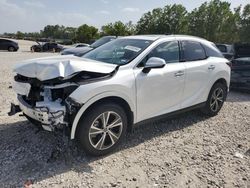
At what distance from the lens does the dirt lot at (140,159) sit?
3230 millimetres

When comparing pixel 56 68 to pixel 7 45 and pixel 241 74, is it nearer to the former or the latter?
pixel 241 74

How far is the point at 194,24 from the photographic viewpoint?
5538cm

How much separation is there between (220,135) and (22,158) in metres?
3.28

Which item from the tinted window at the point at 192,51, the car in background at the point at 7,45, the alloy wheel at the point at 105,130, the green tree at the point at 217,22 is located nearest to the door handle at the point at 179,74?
the tinted window at the point at 192,51

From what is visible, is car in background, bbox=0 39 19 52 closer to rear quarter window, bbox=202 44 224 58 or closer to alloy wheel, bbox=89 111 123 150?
rear quarter window, bbox=202 44 224 58

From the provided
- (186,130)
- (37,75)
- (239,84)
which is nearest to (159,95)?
(186,130)

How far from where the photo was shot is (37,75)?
137 inches

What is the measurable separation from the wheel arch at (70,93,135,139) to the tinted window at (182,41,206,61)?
1.55 m

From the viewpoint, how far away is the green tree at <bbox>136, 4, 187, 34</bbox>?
5891 centimetres

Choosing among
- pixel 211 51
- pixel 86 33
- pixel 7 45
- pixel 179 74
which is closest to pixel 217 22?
pixel 86 33

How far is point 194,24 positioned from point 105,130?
55.9 metres

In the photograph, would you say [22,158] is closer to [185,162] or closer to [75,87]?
[75,87]

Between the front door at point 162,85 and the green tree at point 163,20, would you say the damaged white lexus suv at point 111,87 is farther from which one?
the green tree at point 163,20

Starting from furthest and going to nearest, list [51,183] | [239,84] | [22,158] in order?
Answer: [239,84]
[22,158]
[51,183]
